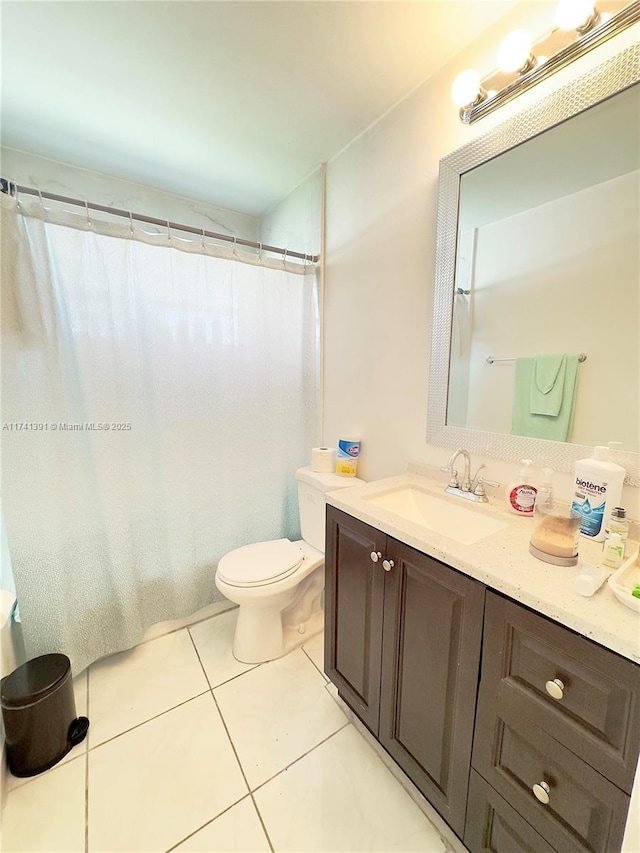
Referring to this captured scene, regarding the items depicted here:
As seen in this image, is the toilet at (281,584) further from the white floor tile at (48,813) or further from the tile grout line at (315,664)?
the white floor tile at (48,813)

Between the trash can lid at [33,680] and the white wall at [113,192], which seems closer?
the trash can lid at [33,680]

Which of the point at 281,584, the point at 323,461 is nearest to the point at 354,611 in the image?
the point at 281,584

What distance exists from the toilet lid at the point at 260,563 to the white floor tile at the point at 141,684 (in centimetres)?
48

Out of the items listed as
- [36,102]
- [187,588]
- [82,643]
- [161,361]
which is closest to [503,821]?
[187,588]

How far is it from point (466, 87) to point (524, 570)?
1422mm

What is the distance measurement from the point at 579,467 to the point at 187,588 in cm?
177

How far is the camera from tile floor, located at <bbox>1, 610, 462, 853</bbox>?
0.99 metres

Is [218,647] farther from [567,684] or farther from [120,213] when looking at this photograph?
[120,213]

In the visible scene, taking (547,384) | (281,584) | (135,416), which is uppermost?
(547,384)

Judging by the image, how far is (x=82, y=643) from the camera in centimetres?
148

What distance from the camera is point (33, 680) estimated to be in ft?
3.83

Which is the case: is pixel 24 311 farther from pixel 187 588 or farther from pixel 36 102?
pixel 187 588

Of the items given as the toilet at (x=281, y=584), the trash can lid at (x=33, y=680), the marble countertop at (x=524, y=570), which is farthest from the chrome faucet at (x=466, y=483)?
the trash can lid at (x=33, y=680)

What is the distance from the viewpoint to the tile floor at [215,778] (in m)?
0.99
